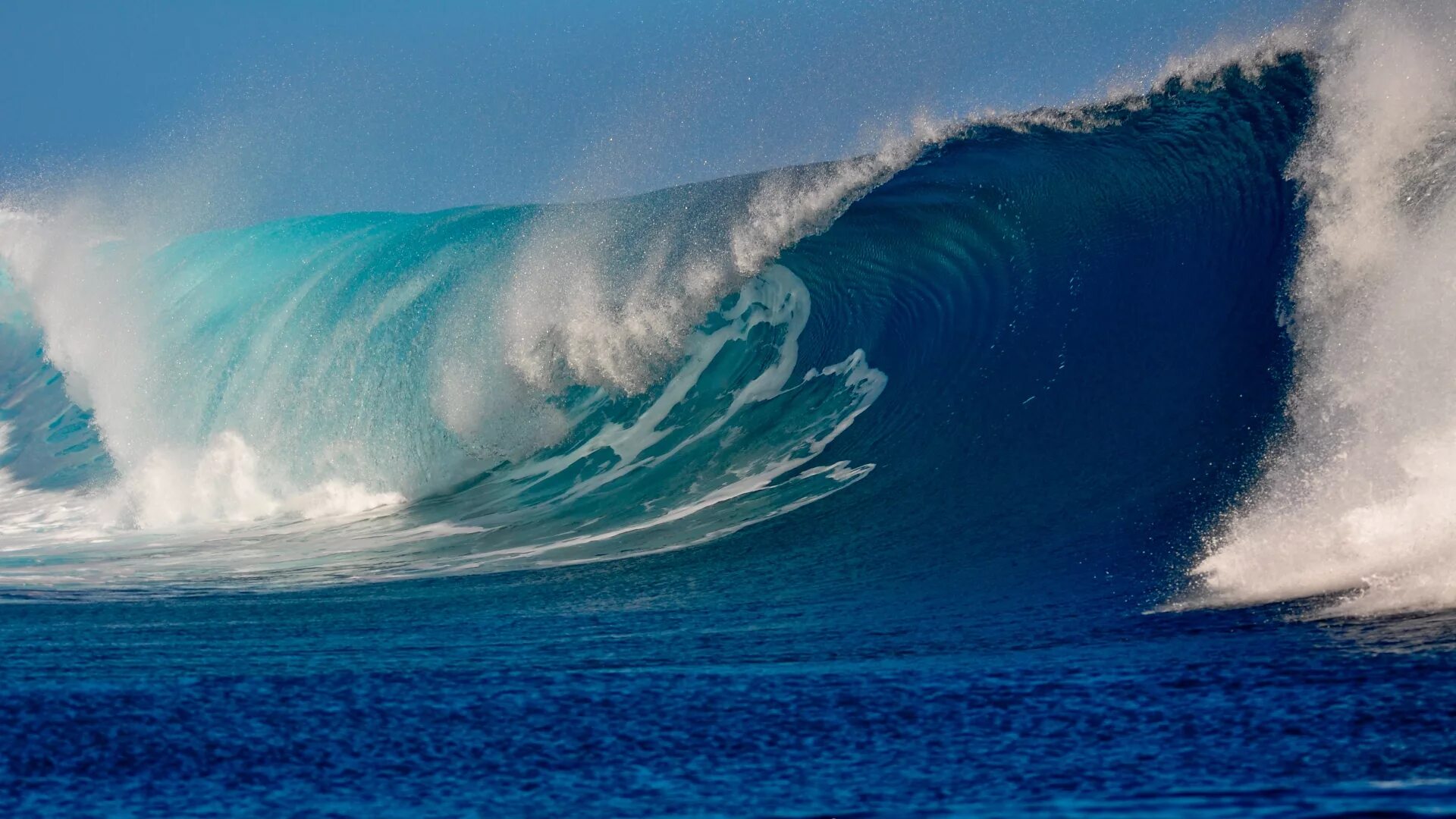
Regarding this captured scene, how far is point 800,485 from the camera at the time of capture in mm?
6664

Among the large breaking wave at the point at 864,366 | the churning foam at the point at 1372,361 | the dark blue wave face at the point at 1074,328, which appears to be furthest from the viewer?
the dark blue wave face at the point at 1074,328

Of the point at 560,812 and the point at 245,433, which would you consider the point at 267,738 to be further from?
the point at 245,433

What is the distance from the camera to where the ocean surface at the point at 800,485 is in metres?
2.39

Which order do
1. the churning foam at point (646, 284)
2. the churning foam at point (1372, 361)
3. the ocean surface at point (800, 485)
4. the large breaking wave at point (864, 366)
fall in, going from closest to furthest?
the ocean surface at point (800, 485) → the churning foam at point (1372, 361) → the large breaking wave at point (864, 366) → the churning foam at point (646, 284)

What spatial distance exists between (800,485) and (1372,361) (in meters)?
3.01

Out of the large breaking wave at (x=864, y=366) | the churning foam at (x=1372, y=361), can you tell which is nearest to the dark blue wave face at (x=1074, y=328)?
the large breaking wave at (x=864, y=366)

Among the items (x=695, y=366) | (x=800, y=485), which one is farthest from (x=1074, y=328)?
(x=695, y=366)

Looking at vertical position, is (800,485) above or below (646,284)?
below

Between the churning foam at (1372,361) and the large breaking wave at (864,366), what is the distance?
2 centimetres

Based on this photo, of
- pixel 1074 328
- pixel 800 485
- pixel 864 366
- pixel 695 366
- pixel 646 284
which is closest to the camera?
pixel 800 485

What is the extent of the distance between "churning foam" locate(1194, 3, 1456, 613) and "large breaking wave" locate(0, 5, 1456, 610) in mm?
18

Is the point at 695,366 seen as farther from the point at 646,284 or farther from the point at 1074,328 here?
the point at 1074,328

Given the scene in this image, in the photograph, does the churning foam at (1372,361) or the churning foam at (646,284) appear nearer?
the churning foam at (1372,361)

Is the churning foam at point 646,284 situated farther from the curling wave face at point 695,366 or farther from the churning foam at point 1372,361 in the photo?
the churning foam at point 1372,361
